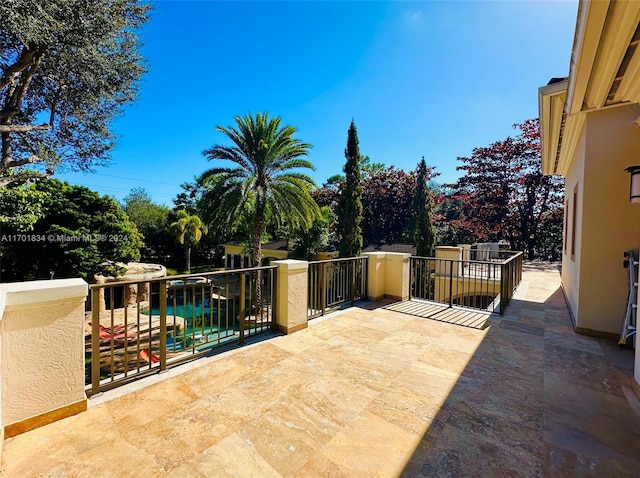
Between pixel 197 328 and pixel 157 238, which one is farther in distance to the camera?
pixel 157 238

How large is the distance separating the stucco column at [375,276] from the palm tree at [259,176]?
191 inches

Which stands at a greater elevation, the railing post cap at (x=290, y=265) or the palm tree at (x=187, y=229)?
the palm tree at (x=187, y=229)

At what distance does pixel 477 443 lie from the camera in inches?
70.9

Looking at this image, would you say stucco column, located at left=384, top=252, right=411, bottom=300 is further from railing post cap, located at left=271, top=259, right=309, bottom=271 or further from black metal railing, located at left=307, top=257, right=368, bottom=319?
railing post cap, located at left=271, top=259, right=309, bottom=271

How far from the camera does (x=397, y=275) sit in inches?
218

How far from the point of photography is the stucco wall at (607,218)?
3.54 meters

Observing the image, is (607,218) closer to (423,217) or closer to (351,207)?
(351,207)

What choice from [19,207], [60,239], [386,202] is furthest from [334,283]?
[386,202]

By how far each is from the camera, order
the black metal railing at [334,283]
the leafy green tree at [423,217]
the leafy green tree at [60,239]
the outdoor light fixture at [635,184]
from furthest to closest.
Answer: the leafy green tree at [423,217] → the leafy green tree at [60,239] → the black metal railing at [334,283] → the outdoor light fixture at [635,184]

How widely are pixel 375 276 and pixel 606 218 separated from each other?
3.48m

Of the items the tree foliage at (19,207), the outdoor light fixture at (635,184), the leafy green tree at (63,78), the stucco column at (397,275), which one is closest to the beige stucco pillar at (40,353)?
the stucco column at (397,275)

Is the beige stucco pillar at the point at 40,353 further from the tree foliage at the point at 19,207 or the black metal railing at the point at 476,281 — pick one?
the tree foliage at the point at 19,207

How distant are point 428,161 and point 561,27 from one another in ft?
47.3

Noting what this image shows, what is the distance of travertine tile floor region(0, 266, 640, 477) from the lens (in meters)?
1.61
